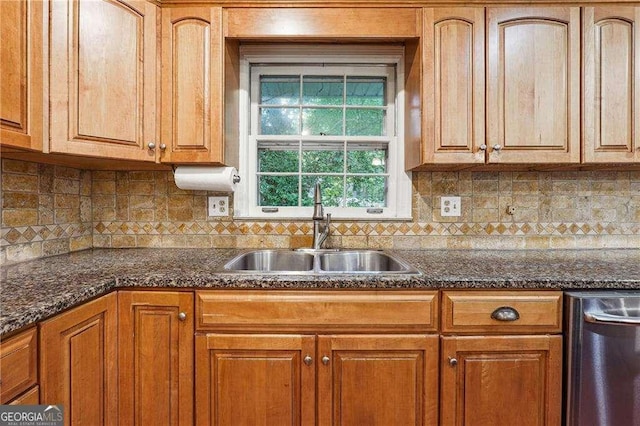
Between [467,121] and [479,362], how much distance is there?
101cm

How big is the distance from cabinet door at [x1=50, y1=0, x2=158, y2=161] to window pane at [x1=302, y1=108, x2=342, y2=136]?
0.81m

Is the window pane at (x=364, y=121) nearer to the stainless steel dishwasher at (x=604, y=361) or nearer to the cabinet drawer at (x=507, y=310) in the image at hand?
the cabinet drawer at (x=507, y=310)

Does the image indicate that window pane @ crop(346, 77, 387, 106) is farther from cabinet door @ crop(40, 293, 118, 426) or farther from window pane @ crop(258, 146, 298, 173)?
cabinet door @ crop(40, 293, 118, 426)

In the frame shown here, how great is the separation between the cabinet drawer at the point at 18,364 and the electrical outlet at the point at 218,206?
1.06m

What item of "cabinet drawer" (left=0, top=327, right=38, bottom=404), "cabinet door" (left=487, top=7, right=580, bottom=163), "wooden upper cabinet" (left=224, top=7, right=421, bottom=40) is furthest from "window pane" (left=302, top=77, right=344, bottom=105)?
"cabinet drawer" (left=0, top=327, right=38, bottom=404)

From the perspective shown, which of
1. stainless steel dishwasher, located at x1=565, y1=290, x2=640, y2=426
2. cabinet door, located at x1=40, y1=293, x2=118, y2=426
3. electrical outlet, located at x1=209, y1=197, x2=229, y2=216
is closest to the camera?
cabinet door, located at x1=40, y1=293, x2=118, y2=426

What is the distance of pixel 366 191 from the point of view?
2.02m

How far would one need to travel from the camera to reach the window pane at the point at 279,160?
2021mm

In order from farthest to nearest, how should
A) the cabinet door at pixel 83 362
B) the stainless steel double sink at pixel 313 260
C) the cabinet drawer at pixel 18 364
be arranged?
the stainless steel double sink at pixel 313 260 < the cabinet door at pixel 83 362 < the cabinet drawer at pixel 18 364

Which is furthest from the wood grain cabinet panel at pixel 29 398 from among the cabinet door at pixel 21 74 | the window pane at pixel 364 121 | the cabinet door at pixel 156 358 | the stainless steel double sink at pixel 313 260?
the window pane at pixel 364 121

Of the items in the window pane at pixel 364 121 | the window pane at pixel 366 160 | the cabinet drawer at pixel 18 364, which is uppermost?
the window pane at pixel 364 121

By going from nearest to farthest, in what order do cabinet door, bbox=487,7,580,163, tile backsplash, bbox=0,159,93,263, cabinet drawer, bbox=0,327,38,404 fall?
1. cabinet drawer, bbox=0,327,38,404
2. tile backsplash, bbox=0,159,93,263
3. cabinet door, bbox=487,7,580,163

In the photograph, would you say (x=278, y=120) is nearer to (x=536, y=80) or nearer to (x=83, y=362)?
(x=536, y=80)

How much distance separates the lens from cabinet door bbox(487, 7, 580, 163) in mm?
1584
